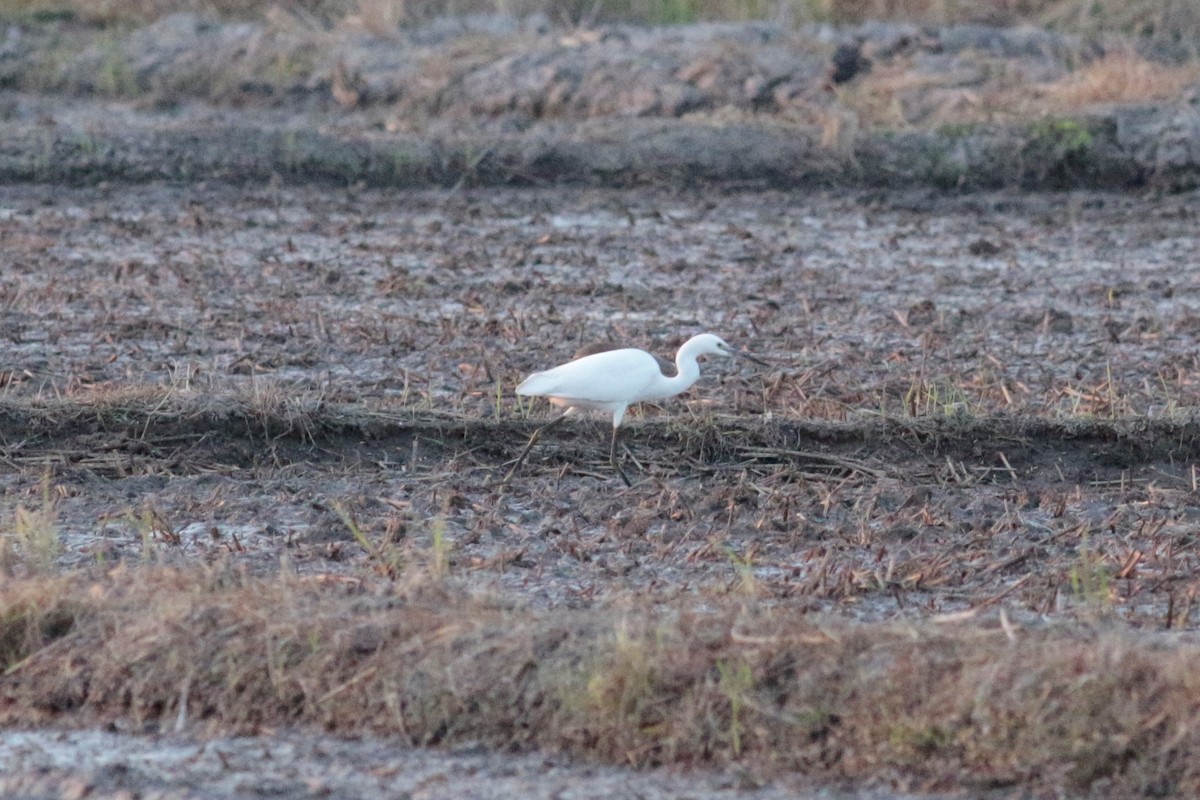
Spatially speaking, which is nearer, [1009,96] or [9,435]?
[9,435]

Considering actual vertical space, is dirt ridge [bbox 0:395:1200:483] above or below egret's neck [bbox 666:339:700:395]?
below

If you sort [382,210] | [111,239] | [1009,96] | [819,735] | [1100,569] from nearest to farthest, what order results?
[819,735] < [1100,569] < [111,239] < [382,210] < [1009,96]

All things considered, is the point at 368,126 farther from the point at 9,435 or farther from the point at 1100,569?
the point at 1100,569

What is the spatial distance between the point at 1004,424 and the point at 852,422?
56cm

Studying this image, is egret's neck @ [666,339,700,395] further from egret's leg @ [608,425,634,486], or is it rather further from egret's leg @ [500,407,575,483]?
egret's leg @ [500,407,575,483]

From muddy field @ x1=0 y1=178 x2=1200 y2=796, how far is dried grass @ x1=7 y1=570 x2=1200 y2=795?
0.05 metres

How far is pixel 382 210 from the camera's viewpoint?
35.8 ft

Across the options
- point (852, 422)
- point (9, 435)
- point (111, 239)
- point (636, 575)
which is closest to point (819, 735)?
point (636, 575)

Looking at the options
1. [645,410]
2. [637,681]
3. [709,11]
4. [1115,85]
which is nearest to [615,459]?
[645,410]

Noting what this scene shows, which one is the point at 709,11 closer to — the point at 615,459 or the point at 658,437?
the point at 658,437

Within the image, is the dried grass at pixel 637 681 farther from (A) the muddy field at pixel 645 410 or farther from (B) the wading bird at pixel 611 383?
(B) the wading bird at pixel 611 383

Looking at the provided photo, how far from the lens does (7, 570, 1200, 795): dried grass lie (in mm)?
3764

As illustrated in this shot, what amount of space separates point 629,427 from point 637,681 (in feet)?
7.85

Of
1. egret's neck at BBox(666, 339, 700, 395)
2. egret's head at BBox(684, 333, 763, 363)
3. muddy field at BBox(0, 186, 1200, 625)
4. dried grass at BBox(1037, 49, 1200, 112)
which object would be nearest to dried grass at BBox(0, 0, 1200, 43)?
dried grass at BBox(1037, 49, 1200, 112)
